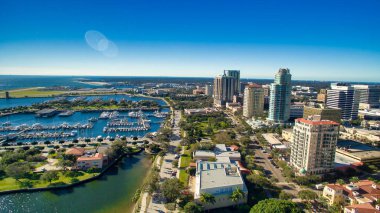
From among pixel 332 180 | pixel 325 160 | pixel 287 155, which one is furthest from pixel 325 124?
pixel 287 155

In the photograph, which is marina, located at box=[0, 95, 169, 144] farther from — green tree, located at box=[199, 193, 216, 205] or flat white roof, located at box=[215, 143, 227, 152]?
green tree, located at box=[199, 193, 216, 205]

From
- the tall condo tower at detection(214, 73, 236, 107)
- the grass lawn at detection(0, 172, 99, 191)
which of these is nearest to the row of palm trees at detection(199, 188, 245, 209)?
the grass lawn at detection(0, 172, 99, 191)

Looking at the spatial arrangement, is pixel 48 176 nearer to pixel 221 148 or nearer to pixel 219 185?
pixel 219 185

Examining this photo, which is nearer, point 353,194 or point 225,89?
point 353,194

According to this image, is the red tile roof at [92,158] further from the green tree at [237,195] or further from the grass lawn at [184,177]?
the green tree at [237,195]

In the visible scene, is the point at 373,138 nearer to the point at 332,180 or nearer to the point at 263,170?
the point at 332,180

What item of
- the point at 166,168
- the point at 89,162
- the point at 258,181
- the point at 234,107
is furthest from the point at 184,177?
the point at 234,107

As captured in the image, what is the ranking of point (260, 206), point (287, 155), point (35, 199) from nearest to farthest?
point (260, 206)
point (35, 199)
point (287, 155)
